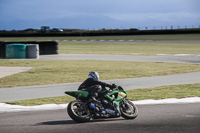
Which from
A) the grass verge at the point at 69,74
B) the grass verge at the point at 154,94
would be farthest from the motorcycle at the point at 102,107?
the grass verge at the point at 69,74

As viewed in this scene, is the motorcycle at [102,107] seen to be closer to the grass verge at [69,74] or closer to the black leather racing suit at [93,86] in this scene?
the black leather racing suit at [93,86]

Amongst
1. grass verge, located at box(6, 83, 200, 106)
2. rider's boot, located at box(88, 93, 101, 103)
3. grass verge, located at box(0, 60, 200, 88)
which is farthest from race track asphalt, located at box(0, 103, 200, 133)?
grass verge, located at box(0, 60, 200, 88)

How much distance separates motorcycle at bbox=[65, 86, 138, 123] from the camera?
318 inches

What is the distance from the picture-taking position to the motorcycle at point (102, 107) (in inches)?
318

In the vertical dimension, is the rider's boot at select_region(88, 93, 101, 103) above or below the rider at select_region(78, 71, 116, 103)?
below

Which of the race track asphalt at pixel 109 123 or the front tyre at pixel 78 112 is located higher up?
the front tyre at pixel 78 112

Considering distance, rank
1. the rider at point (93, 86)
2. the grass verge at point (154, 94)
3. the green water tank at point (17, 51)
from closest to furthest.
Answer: the rider at point (93, 86) → the grass verge at point (154, 94) → the green water tank at point (17, 51)

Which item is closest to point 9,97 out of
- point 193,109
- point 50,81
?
point 50,81

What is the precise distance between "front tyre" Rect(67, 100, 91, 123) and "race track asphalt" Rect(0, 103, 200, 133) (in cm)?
13

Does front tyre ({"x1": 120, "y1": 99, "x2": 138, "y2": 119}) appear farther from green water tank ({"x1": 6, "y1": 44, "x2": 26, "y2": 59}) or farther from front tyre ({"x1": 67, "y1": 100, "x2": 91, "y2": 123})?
green water tank ({"x1": 6, "y1": 44, "x2": 26, "y2": 59})

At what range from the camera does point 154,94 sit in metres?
12.2

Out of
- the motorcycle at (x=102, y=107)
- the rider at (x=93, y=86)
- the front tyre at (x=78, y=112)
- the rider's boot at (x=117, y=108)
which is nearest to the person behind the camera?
the front tyre at (x=78, y=112)

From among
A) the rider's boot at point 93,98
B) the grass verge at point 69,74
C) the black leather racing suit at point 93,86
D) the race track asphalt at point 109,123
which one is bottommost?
the race track asphalt at point 109,123

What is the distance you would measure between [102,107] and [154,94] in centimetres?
430
